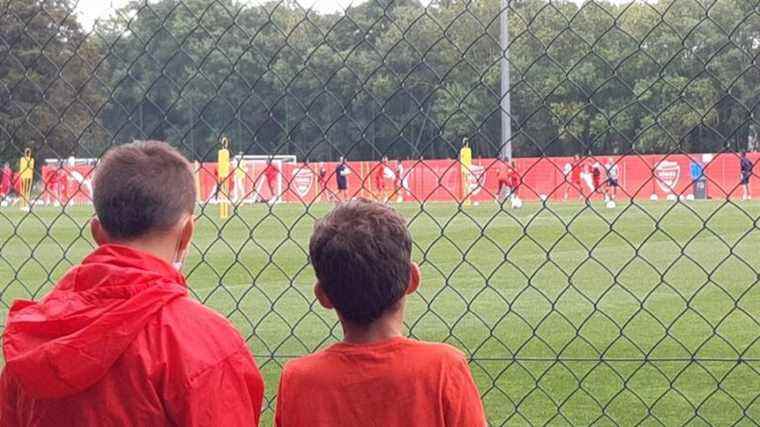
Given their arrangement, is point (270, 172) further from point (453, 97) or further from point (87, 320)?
point (87, 320)

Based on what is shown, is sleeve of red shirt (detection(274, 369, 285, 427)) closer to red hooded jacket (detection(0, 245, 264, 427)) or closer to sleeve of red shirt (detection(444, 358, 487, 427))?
red hooded jacket (detection(0, 245, 264, 427))

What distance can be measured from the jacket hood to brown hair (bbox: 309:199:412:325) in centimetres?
34

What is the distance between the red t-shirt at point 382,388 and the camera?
2.36m

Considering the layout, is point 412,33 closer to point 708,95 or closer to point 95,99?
point 708,95

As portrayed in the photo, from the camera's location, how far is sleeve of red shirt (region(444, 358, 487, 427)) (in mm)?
2328

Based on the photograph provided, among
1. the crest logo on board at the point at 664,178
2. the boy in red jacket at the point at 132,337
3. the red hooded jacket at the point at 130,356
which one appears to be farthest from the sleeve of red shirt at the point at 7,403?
the crest logo on board at the point at 664,178

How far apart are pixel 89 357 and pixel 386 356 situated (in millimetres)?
644

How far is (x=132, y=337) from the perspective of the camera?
7.25ft

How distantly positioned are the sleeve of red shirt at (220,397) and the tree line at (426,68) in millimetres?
1474

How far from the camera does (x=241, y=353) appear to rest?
7.42 feet

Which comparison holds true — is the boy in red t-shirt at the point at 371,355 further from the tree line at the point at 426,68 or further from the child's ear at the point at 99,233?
the tree line at the point at 426,68

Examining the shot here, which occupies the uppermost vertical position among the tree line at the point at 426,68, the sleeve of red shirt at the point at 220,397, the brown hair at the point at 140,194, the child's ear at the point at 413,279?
the tree line at the point at 426,68

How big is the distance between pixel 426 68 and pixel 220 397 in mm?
1797

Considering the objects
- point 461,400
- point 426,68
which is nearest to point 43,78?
point 426,68
